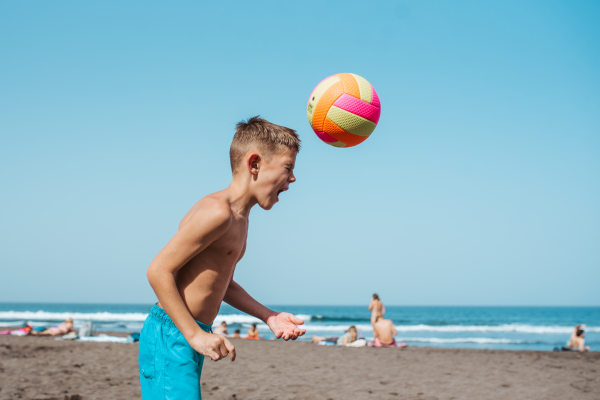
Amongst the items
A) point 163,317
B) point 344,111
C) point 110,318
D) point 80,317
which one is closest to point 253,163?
point 163,317

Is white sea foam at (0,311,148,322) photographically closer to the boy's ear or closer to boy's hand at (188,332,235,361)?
the boy's ear

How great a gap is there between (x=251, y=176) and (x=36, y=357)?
8.57 m

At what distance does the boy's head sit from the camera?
239cm

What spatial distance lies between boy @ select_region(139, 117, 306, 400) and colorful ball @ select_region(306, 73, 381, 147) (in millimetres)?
1812

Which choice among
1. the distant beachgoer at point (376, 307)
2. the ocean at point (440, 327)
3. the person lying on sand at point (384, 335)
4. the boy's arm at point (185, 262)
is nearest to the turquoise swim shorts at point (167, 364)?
the boy's arm at point (185, 262)

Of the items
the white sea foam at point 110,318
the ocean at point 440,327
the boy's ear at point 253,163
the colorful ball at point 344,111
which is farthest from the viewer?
the white sea foam at point 110,318

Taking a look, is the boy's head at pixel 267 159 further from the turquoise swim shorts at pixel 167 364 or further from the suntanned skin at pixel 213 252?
the turquoise swim shorts at pixel 167 364

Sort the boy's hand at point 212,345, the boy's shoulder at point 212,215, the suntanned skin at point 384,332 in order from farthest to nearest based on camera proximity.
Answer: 1. the suntanned skin at point 384,332
2. the boy's shoulder at point 212,215
3. the boy's hand at point 212,345

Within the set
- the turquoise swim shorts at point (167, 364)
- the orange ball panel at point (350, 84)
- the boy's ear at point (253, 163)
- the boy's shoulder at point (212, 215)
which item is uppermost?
the orange ball panel at point (350, 84)

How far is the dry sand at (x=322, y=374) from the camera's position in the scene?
21.9 feet

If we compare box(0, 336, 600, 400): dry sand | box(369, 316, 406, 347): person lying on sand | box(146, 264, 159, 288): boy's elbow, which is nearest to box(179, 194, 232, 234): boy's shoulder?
box(146, 264, 159, 288): boy's elbow

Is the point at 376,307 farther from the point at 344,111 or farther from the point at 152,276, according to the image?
the point at 152,276

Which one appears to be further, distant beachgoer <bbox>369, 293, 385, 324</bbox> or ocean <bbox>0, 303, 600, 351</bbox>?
ocean <bbox>0, 303, 600, 351</bbox>

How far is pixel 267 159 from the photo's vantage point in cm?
240
